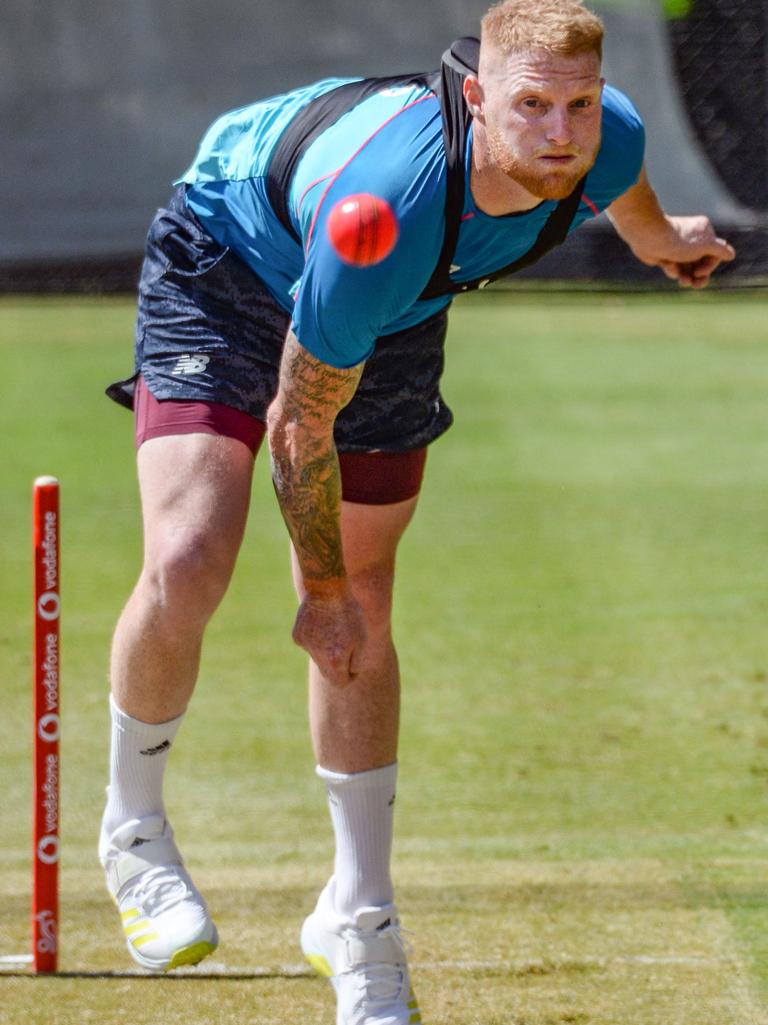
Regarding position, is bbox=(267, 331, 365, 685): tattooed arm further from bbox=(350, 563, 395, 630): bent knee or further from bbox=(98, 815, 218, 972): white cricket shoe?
bbox=(98, 815, 218, 972): white cricket shoe

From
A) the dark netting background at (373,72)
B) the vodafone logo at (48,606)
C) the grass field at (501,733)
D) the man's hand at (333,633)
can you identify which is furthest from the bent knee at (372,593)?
the dark netting background at (373,72)

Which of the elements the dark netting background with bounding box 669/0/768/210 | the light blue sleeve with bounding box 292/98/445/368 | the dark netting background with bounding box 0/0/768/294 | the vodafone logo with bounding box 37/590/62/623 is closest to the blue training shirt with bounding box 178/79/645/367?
the light blue sleeve with bounding box 292/98/445/368

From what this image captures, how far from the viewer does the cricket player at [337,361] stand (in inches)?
102

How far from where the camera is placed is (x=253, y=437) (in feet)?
10.1

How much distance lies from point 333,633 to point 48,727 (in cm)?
81

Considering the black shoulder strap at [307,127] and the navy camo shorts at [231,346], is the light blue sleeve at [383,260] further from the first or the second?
the navy camo shorts at [231,346]

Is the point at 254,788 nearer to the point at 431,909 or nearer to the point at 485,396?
the point at 431,909

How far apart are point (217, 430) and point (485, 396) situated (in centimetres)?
594

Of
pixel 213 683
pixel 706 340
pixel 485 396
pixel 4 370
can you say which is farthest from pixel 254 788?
pixel 706 340

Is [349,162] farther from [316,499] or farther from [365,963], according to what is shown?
[365,963]

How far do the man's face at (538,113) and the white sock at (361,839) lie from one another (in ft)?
4.12

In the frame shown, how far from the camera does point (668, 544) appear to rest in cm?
650

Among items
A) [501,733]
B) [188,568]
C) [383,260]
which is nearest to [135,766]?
[188,568]

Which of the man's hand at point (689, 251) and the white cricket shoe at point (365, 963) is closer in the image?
the white cricket shoe at point (365, 963)
